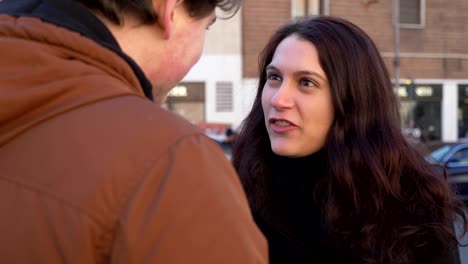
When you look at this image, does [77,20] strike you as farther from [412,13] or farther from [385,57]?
[412,13]

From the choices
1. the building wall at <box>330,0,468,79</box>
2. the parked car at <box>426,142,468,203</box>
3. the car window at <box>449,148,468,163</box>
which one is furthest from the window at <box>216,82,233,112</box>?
the car window at <box>449,148,468,163</box>

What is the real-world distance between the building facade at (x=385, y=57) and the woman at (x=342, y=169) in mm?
18103

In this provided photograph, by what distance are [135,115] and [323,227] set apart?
1275mm

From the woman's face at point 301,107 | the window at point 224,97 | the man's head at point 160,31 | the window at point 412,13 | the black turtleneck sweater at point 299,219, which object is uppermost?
the window at point 412,13

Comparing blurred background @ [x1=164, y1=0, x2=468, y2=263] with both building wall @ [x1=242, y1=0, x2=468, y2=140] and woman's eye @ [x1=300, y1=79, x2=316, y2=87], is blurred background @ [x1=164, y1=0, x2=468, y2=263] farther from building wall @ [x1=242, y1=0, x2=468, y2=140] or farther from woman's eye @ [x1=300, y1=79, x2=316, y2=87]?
woman's eye @ [x1=300, y1=79, x2=316, y2=87]

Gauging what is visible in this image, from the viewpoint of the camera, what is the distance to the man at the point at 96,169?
34.3 inches

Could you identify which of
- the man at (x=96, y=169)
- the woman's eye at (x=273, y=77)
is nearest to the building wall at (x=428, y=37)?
the woman's eye at (x=273, y=77)

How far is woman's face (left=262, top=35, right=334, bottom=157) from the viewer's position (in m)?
2.13

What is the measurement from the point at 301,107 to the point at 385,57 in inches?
821

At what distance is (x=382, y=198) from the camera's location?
6.70ft

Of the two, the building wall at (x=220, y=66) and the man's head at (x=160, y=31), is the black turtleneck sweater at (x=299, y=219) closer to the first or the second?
the man's head at (x=160, y=31)

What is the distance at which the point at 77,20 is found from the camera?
3.36 feet

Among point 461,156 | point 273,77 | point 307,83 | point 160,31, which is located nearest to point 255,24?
point 461,156

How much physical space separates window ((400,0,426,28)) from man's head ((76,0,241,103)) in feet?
74.0
